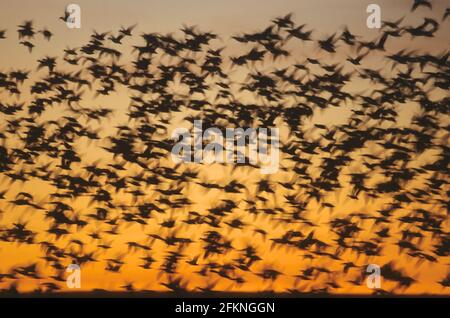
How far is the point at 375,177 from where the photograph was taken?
4.16m

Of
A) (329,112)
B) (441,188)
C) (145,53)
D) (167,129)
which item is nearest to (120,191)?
(167,129)

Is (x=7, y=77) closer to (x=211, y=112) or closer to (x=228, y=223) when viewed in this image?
(x=211, y=112)

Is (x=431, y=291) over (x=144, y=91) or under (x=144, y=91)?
under

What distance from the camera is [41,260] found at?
4.21 meters

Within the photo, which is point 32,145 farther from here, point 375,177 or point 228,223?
point 375,177

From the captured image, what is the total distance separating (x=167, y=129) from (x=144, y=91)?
0.20 m

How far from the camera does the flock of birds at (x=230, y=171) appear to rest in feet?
13.6

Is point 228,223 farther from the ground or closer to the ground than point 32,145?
closer to the ground

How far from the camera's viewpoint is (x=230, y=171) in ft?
13.8

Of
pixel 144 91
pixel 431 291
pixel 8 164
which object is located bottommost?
pixel 431 291

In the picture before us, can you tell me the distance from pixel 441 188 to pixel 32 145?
1.85 meters

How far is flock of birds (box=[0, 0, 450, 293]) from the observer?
13.6 feet

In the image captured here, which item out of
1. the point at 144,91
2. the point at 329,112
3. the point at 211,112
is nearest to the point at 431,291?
the point at 329,112

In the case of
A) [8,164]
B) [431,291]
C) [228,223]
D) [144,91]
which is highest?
[144,91]
